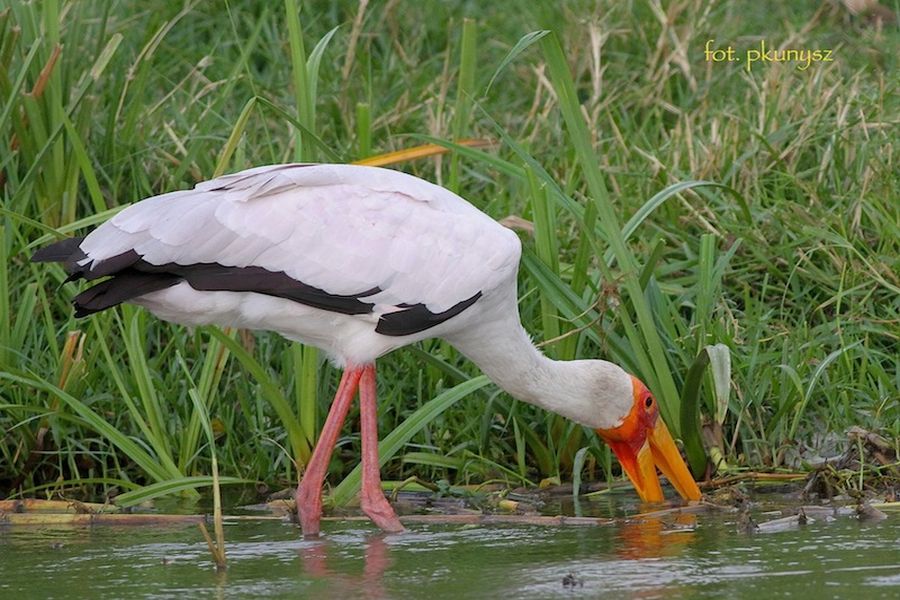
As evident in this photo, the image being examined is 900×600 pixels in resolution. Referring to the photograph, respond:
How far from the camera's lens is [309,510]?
509cm

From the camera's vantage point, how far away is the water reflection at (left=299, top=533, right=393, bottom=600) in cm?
411

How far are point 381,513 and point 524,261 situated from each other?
0.98 meters

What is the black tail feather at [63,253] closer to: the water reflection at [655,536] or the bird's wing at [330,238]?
the bird's wing at [330,238]

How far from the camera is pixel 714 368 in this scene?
5.24 meters

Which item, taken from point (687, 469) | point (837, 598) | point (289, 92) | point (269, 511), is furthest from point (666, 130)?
Answer: point (837, 598)

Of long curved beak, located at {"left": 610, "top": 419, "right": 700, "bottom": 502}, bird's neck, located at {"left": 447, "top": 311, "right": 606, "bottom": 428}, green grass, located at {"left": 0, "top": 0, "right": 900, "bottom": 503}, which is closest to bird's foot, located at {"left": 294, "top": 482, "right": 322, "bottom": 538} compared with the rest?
green grass, located at {"left": 0, "top": 0, "right": 900, "bottom": 503}

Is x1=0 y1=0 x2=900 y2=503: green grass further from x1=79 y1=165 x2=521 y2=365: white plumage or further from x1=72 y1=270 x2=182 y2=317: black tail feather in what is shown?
x1=72 y1=270 x2=182 y2=317: black tail feather

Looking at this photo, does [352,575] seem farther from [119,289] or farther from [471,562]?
[119,289]

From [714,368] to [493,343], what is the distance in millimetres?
722

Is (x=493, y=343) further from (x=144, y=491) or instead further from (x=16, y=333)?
(x=16, y=333)

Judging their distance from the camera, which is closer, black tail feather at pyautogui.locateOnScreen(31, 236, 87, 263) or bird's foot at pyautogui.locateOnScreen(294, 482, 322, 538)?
black tail feather at pyautogui.locateOnScreen(31, 236, 87, 263)

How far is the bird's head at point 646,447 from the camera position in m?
5.33

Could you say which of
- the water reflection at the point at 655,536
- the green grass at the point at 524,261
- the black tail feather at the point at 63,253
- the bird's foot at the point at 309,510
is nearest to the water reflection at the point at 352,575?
the bird's foot at the point at 309,510

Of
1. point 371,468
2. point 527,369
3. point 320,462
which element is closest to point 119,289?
point 320,462
